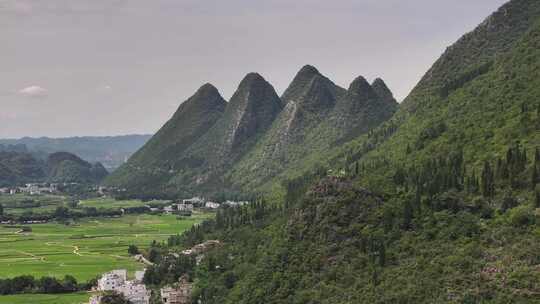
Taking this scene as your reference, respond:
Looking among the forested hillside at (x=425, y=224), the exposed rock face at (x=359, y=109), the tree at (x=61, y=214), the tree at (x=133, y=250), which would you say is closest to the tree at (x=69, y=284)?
the forested hillside at (x=425, y=224)

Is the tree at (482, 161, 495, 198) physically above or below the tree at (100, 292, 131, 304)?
above

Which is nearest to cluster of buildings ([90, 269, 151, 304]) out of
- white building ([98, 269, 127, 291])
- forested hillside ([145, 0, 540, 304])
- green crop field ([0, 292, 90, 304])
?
white building ([98, 269, 127, 291])

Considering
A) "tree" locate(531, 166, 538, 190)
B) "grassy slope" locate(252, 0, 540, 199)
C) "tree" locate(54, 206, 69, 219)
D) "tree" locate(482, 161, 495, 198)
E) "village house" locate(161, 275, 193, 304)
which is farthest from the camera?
"tree" locate(54, 206, 69, 219)

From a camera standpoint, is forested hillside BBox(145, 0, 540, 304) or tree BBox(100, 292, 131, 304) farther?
tree BBox(100, 292, 131, 304)

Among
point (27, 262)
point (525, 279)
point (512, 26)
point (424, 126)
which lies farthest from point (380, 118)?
point (525, 279)

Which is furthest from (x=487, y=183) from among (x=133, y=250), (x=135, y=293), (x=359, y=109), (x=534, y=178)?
(x=359, y=109)

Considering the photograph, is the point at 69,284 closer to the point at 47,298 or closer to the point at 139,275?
the point at 47,298

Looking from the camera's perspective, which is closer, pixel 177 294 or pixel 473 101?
pixel 177 294

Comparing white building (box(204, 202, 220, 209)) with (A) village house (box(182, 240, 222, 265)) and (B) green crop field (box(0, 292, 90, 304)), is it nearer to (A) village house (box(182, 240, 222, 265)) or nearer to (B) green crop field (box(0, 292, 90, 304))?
(A) village house (box(182, 240, 222, 265))
